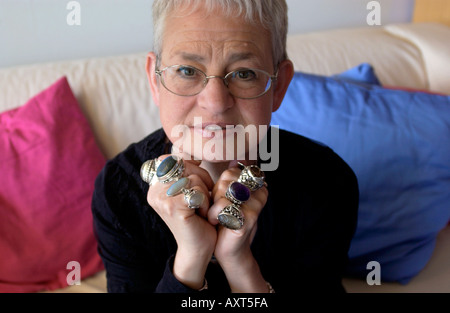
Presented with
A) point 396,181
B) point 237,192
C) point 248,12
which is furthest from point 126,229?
point 396,181

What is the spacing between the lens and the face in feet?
2.81

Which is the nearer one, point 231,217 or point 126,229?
point 231,217

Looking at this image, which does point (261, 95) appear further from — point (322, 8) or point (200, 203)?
point (322, 8)

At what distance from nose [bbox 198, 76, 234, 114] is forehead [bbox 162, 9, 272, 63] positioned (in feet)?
0.16

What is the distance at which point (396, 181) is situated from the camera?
55.4 inches

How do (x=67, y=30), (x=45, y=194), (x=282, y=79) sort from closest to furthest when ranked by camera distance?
(x=282, y=79), (x=45, y=194), (x=67, y=30)

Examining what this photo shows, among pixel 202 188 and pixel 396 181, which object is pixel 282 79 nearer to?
pixel 202 188

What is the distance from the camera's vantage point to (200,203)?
0.83 meters

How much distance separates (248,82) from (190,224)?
307 millimetres

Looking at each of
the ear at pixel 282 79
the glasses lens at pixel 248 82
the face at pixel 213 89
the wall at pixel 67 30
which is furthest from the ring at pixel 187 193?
the wall at pixel 67 30

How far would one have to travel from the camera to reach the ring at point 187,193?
2.70 feet

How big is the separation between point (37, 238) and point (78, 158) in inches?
11.0

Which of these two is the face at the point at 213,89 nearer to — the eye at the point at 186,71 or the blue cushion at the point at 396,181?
the eye at the point at 186,71

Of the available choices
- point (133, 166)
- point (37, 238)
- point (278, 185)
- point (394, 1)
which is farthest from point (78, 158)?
point (394, 1)
